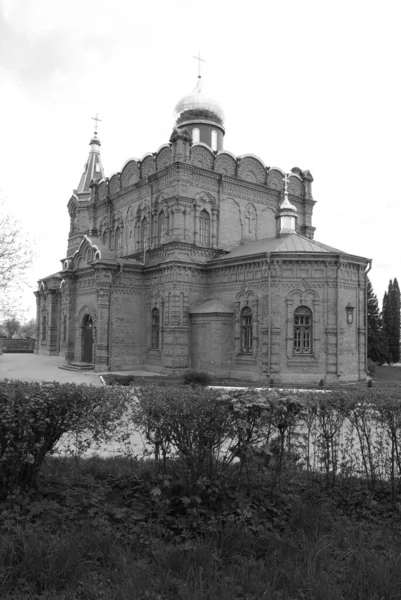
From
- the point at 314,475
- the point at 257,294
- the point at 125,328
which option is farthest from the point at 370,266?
the point at 314,475

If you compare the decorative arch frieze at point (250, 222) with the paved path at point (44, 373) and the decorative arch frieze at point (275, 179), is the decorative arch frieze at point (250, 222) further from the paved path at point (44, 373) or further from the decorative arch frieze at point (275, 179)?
the paved path at point (44, 373)

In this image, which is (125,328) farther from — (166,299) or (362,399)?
(362,399)

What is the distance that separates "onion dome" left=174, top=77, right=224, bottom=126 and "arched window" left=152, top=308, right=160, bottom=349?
12.3m

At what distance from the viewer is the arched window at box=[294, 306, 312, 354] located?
19422 millimetres

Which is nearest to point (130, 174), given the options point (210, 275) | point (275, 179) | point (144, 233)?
point (144, 233)

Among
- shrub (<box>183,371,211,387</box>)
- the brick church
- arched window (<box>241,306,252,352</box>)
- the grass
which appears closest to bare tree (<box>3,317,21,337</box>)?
the brick church

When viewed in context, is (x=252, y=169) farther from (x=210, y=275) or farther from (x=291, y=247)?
(x=291, y=247)

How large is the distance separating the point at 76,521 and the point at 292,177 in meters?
25.5

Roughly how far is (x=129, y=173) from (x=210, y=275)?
8.89 metres

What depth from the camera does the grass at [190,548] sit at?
13.3 ft

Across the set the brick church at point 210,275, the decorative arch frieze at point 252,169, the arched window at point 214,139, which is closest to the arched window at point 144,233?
the brick church at point 210,275

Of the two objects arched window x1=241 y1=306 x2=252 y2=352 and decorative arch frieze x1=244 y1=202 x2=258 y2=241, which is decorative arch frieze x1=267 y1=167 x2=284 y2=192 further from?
arched window x1=241 y1=306 x2=252 y2=352

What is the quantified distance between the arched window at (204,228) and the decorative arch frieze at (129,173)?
5.14 meters

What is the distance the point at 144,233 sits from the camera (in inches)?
999
